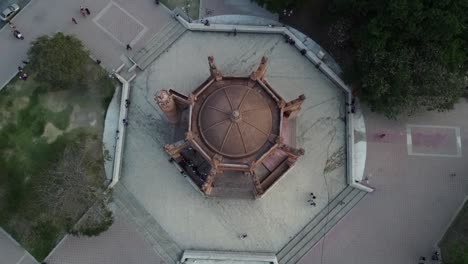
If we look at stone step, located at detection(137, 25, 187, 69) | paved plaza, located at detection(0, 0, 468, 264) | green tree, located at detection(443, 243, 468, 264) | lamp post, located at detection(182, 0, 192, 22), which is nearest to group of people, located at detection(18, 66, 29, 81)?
paved plaza, located at detection(0, 0, 468, 264)

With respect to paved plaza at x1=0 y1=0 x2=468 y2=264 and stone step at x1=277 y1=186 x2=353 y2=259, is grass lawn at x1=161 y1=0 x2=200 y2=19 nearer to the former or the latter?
paved plaza at x1=0 y1=0 x2=468 y2=264

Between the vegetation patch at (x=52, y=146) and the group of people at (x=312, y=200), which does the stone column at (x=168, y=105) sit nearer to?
the vegetation patch at (x=52, y=146)

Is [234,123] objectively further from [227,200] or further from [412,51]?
[412,51]

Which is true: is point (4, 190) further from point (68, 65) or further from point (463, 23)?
point (463, 23)

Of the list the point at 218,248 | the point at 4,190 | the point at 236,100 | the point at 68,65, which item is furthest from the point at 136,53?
the point at 218,248

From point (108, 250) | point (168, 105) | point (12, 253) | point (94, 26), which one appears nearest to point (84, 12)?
point (94, 26)

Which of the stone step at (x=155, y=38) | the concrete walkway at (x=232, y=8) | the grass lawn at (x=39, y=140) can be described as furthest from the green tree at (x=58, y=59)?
the concrete walkway at (x=232, y=8)
